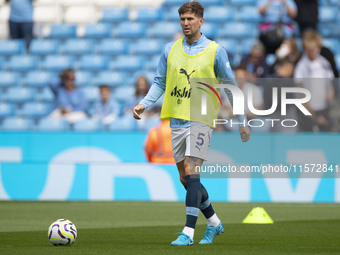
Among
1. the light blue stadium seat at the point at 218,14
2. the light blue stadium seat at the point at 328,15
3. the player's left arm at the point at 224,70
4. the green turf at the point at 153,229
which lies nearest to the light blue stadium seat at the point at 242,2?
the light blue stadium seat at the point at 218,14

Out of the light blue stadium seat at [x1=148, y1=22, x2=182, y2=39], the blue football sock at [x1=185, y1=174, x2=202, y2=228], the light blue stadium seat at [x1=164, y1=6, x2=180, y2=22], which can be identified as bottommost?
the blue football sock at [x1=185, y1=174, x2=202, y2=228]

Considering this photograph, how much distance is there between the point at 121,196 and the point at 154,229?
456 cm

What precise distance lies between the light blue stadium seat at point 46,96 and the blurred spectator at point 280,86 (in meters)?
5.02

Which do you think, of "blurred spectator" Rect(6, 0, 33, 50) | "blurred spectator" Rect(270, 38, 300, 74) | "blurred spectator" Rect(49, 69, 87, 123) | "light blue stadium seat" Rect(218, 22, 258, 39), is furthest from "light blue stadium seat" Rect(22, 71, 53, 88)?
"blurred spectator" Rect(270, 38, 300, 74)

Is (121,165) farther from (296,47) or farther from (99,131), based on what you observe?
(296,47)

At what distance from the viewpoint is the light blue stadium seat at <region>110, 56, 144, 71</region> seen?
16.8 m

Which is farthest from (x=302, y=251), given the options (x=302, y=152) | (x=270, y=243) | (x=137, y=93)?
(x=137, y=93)

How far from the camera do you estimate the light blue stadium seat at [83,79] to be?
653 inches

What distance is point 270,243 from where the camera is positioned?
23.1 ft

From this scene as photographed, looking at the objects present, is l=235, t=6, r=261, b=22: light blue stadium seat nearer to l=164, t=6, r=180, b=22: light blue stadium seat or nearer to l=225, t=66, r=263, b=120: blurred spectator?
l=164, t=6, r=180, b=22: light blue stadium seat

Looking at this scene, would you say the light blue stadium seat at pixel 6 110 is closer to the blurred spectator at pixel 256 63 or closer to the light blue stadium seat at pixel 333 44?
the blurred spectator at pixel 256 63

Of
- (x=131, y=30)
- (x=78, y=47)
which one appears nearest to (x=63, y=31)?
(x=78, y=47)

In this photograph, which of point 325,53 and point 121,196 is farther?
point 325,53

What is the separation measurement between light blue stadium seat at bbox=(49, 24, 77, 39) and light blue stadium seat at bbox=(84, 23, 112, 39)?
1.18ft
